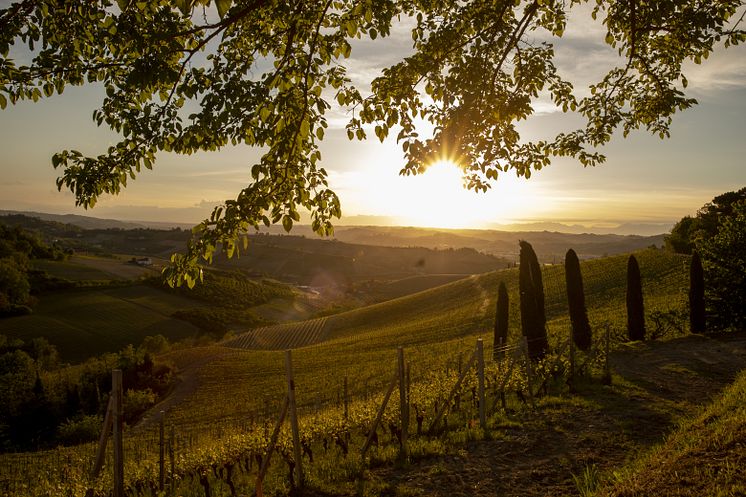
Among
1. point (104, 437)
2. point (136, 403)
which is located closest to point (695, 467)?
point (104, 437)

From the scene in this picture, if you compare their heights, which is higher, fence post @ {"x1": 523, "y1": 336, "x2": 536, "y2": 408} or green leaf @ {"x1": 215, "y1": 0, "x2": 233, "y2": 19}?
green leaf @ {"x1": 215, "y1": 0, "x2": 233, "y2": 19}

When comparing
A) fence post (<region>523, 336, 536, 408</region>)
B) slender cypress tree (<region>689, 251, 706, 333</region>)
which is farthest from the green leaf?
slender cypress tree (<region>689, 251, 706, 333</region>)

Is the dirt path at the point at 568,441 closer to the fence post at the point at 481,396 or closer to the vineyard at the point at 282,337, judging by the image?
the fence post at the point at 481,396

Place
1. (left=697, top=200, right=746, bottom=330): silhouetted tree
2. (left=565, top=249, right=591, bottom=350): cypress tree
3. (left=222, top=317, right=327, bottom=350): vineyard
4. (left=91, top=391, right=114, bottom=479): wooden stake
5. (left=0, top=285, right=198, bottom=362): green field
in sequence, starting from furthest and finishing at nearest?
(left=222, top=317, right=327, bottom=350): vineyard
(left=0, top=285, right=198, bottom=362): green field
(left=565, top=249, right=591, bottom=350): cypress tree
(left=697, top=200, right=746, bottom=330): silhouetted tree
(left=91, top=391, right=114, bottom=479): wooden stake

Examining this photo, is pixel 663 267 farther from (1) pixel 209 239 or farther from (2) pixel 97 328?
(2) pixel 97 328

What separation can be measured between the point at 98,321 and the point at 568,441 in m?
73.3

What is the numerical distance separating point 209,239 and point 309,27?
3.38 m

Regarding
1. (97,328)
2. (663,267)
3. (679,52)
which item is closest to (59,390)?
(97,328)

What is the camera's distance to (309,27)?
696 centimetres

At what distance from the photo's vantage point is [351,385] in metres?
33.9

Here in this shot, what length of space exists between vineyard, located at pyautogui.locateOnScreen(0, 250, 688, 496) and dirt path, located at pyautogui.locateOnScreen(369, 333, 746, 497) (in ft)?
2.95

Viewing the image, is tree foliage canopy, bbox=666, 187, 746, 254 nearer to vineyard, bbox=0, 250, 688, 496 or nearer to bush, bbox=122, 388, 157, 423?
vineyard, bbox=0, 250, 688, 496

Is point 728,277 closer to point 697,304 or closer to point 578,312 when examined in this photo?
point 697,304

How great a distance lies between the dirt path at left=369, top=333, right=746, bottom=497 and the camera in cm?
839
